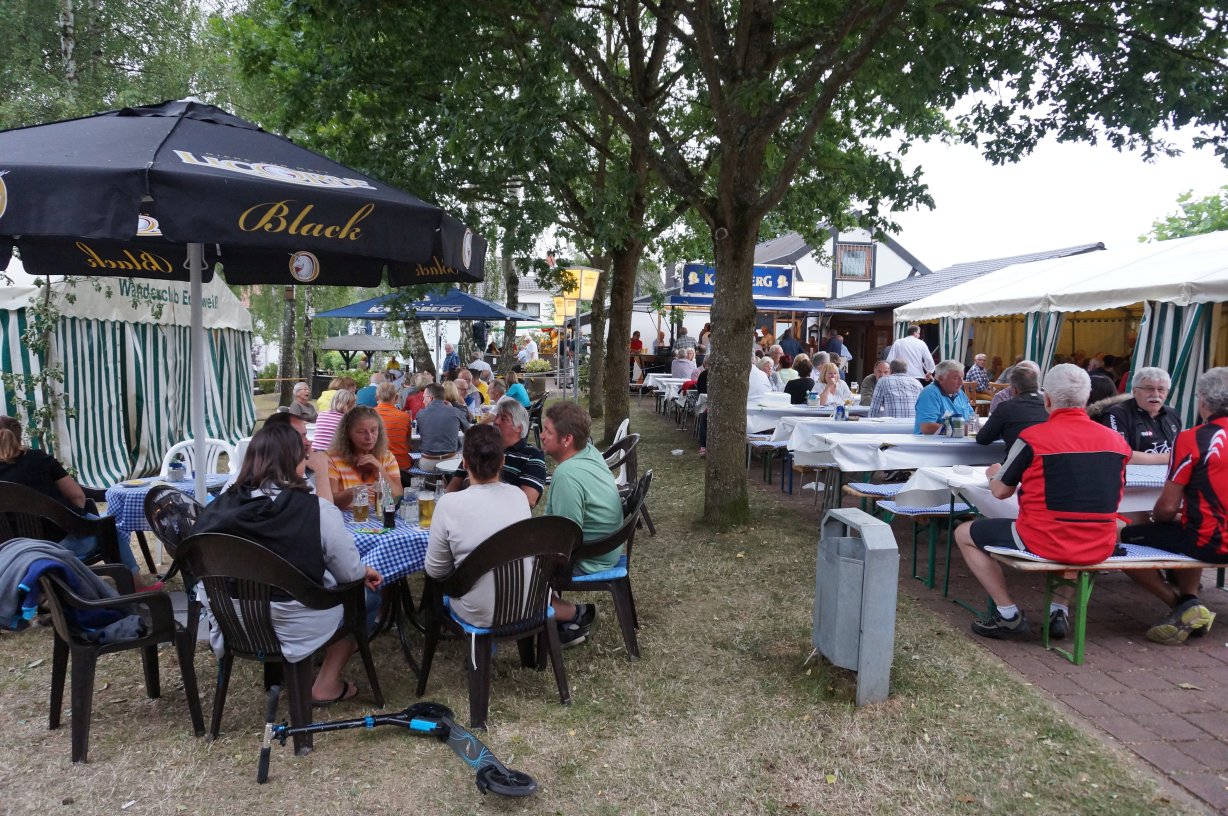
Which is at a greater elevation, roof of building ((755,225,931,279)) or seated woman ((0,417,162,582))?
roof of building ((755,225,931,279))

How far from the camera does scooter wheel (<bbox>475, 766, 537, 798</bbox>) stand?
9.64 feet

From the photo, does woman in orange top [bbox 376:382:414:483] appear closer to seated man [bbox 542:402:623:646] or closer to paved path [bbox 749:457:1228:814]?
seated man [bbox 542:402:623:646]

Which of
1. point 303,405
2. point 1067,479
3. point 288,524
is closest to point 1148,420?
point 1067,479

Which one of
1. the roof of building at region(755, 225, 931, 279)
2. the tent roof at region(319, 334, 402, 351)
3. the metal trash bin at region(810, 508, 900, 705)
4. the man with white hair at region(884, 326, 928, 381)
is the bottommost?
the metal trash bin at region(810, 508, 900, 705)

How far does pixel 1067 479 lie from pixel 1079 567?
1.48 feet

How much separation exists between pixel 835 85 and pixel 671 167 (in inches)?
54.5

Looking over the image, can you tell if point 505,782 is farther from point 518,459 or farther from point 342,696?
point 518,459

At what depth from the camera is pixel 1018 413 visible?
5574 millimetres

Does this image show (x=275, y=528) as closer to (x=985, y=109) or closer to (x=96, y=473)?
(x=985, y=109)

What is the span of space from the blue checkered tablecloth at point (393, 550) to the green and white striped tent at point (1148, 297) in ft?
28.4

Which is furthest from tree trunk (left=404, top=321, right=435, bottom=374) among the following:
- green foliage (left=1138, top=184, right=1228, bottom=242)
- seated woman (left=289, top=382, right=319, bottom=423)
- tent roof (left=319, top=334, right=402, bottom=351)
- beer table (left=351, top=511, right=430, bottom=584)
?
green foliage (left=1138, top=184, right=1228, bottom=242)

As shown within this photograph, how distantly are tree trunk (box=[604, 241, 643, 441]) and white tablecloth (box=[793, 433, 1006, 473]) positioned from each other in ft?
17.1

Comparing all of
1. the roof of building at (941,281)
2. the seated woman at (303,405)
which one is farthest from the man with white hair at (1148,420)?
the roof of building at (941,281)

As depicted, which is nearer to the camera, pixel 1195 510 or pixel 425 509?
pixel 425 509
